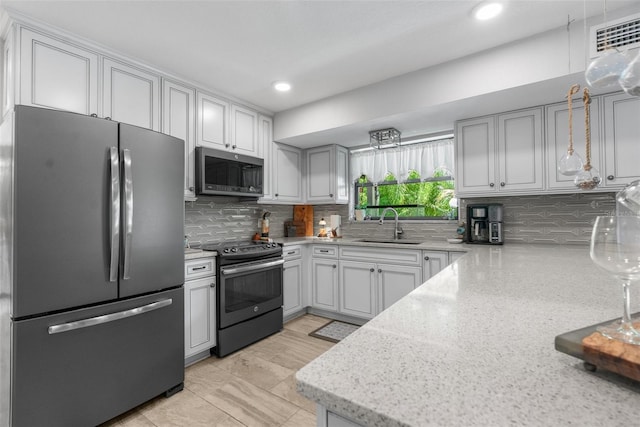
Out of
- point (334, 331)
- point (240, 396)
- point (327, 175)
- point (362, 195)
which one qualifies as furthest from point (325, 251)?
point (240, 396)

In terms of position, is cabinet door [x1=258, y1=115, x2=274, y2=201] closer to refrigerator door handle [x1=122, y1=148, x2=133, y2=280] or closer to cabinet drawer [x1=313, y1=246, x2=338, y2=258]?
cabinet drawer [x1=313, y1=246, x2=338, y2=258]

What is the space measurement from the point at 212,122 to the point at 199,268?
4.63 feet

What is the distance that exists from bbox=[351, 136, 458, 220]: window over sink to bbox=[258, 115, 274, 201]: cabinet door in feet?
3.82

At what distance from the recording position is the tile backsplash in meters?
2.53

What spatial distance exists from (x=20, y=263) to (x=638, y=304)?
2407mm

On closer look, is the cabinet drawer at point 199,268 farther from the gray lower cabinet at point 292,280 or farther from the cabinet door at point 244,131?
the cabinet door at point 244,131

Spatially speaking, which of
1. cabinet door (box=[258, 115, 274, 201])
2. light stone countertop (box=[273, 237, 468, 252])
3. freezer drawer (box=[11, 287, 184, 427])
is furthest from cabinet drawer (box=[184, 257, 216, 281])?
cabinet door (box=[258, 115, 274, 201])

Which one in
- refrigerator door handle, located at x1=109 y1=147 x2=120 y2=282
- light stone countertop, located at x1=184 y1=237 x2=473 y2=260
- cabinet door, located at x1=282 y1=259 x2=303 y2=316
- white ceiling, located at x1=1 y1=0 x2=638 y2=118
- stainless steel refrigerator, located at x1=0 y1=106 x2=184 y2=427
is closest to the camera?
stainless steel refrigerator, located at x1=0 y1=106 x2=184 y2=427

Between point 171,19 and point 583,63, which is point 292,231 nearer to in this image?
point 171,19

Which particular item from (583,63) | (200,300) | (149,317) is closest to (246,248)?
(200,300)

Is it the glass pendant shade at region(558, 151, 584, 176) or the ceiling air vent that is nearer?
the glass pendant shade at region(558, 151, 584, 176)

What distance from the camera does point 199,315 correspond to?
236cm

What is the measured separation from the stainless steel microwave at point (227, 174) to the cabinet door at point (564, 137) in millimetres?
2626

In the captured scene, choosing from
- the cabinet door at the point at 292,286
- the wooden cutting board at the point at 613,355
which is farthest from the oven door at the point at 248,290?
the wooden cutting board at the point at 613,355
